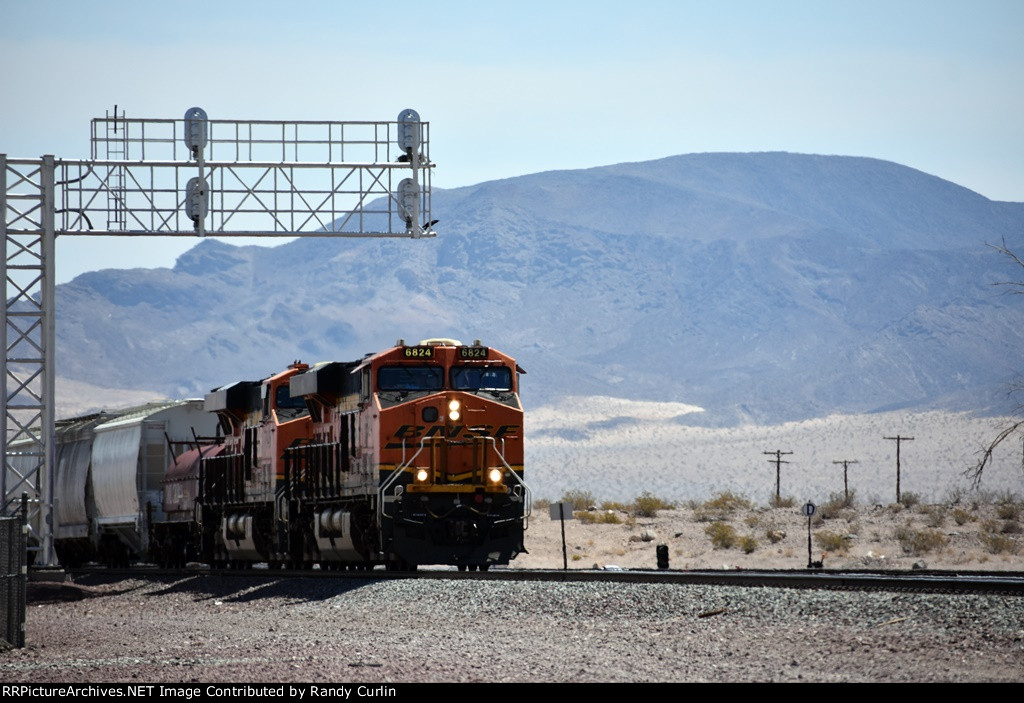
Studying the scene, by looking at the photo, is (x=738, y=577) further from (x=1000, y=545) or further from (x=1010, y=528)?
(x=1010, y=528)

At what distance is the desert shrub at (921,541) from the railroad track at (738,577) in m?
15.8

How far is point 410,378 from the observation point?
25422 mm

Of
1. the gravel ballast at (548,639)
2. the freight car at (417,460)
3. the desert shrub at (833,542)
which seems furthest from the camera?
the desert shrub at (833,542)

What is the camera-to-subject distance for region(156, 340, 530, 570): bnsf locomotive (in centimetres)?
2480

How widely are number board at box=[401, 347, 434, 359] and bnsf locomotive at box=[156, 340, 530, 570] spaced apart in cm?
2

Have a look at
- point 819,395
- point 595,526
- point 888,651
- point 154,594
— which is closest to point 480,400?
point 154,594

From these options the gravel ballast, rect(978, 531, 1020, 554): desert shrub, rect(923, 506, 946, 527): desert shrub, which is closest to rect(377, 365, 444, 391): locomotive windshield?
the gravel ballast

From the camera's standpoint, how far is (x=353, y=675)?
13141mm

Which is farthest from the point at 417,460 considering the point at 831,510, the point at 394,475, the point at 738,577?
the point at 831,510

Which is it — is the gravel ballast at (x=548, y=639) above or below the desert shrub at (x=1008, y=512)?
above

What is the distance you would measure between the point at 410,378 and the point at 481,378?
1.29 m

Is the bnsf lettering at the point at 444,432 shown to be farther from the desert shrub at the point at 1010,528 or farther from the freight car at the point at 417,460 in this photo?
the desert shrub at the point at 1010,528

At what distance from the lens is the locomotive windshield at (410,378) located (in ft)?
82.8

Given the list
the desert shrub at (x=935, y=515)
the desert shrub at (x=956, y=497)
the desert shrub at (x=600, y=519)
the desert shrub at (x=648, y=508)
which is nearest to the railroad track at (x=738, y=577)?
the desert shrub at (x=600, y=519)
